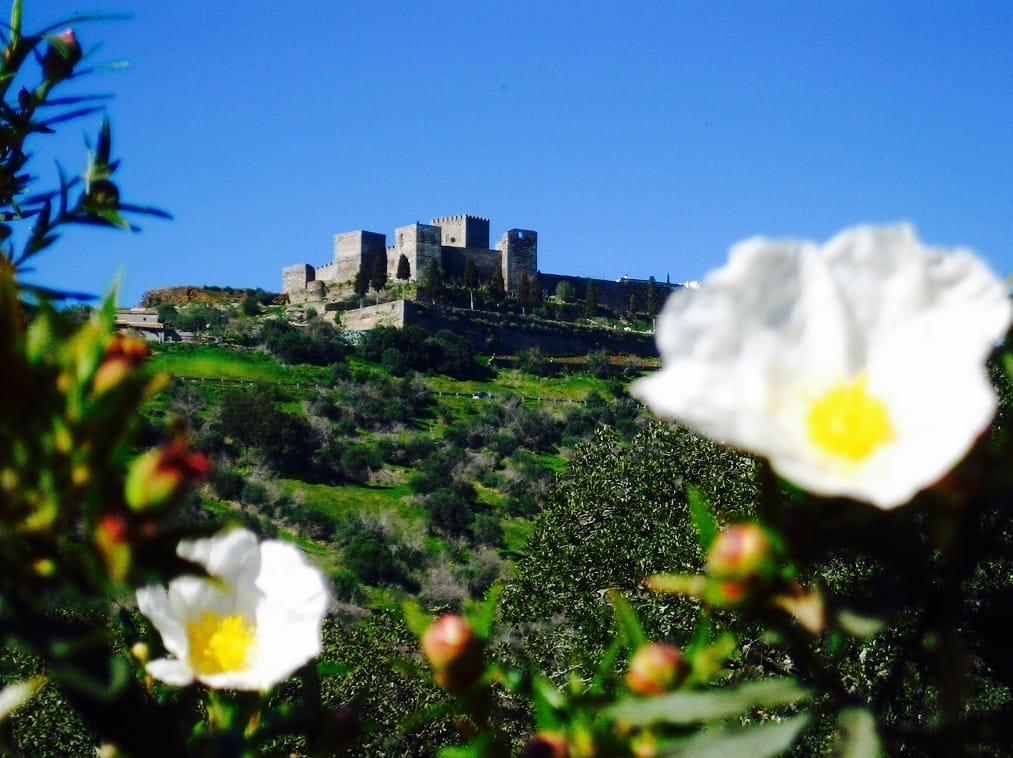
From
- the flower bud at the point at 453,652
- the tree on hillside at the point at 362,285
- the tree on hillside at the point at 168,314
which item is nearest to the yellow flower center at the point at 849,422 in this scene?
the flower bud at the point at 453,652

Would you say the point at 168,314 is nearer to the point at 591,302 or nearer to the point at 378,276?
the point at 378,276

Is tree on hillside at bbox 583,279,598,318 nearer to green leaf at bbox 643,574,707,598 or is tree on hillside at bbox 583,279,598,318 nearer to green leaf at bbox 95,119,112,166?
green leaf at bbox 95,119,112,166

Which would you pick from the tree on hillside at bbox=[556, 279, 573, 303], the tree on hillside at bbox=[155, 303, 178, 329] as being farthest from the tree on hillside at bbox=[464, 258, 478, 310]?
the tree on hillside at bbox=[155, 303, 178, 329]

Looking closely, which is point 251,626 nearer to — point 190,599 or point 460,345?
point 190,599

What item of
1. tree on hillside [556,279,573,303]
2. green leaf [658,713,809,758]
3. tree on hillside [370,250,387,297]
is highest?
tree on hillside [556,279,573,303]

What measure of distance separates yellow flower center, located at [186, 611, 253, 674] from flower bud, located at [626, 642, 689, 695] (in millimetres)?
239

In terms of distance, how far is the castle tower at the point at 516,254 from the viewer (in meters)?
43.1

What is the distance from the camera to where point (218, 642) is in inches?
24.1

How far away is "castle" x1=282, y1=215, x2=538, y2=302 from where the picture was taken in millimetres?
42250

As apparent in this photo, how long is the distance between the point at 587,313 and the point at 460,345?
28.3ft

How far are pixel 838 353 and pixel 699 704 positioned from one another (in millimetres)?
152

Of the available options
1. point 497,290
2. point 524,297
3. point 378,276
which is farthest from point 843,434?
point 378,276

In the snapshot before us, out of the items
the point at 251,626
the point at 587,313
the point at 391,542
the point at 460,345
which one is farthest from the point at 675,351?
the point at 587,313

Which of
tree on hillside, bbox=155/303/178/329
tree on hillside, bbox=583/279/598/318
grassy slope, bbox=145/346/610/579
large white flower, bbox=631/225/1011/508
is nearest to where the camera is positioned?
large white flower, bbox=631/225/1011/508
